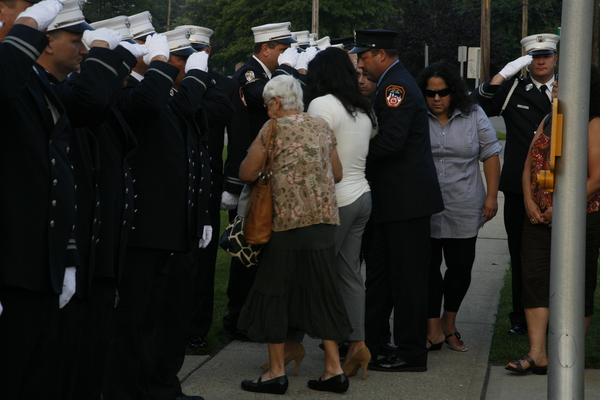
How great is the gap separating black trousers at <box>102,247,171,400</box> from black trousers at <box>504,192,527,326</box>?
9.94 feet

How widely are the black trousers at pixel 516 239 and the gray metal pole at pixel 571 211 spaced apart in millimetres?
2410

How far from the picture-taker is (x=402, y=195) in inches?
216

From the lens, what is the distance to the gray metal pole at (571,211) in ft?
12.6

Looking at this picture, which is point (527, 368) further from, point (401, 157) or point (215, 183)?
point (215, 183)

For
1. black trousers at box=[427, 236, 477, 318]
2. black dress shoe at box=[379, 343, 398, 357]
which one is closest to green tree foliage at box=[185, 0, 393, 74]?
black trousers at box=[427, 236, 477, 318]

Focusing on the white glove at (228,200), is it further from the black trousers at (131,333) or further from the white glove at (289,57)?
the black trousers at (131,333)

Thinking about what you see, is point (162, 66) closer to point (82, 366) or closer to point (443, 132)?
point (82, 366)

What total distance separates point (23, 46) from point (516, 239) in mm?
4392

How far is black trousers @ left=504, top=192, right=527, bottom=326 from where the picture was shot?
635 cm

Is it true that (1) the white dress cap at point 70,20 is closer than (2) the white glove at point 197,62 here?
Yes

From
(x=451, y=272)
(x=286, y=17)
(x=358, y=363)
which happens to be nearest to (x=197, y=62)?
(x=358, y=363)

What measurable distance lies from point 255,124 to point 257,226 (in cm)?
139

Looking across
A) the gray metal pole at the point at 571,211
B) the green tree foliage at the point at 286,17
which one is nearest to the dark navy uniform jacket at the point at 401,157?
the gray metal pole at the point at 571,211

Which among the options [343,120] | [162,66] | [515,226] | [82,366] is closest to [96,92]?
[162,66]
